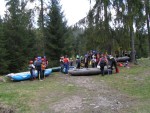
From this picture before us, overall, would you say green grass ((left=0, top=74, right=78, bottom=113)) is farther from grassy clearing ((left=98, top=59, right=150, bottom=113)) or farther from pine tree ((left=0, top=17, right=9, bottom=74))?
pine tree ((left=0, top=17, right=9, bottom=74))

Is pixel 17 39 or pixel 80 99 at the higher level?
pixel 17 39

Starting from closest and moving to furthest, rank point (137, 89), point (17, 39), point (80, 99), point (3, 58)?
1. point (80, 99)
2. point (137, 89)
3. point (3, 58)
4. point (17, 39)

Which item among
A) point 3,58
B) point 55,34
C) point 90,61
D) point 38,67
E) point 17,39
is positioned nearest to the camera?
point 38,67

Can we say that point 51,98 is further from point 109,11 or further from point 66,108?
point 109,11

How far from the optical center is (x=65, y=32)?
33750 mm

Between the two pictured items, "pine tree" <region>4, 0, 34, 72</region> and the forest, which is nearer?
the forest

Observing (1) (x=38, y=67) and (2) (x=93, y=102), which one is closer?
(2) (x=93, y=102)

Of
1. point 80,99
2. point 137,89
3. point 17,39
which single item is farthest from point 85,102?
point 17,39

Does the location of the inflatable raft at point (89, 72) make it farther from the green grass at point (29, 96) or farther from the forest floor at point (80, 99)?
the green grass at point (29, 96)

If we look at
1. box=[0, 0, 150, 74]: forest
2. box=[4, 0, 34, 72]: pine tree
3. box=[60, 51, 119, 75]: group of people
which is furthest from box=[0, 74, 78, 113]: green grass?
box=[4, 0, 34, 72]: pine tree

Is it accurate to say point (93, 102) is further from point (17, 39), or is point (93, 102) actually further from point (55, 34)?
point (17, 39)

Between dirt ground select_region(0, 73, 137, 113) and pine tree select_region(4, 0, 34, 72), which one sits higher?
pine tree select_region(4, 0, 34, 72)

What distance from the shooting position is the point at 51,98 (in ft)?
44.2

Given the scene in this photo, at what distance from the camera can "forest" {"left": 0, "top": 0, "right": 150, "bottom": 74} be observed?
2641cm
